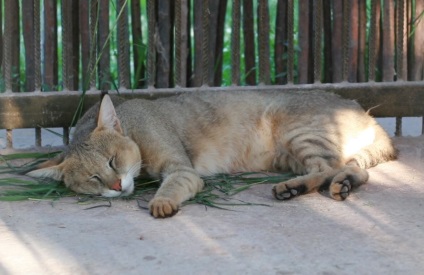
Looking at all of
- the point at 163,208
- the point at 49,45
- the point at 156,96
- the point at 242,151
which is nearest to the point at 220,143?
the point at 242,151

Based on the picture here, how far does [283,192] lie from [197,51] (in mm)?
1657

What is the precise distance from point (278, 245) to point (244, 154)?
67.1 inches

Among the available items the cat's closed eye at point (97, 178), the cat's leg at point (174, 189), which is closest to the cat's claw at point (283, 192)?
the cat's leg at point (174, 189)

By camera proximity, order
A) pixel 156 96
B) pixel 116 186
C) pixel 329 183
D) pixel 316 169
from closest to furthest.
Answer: pixel 116 186, pixel 329 183, pixel 316 169, pixel 156 96

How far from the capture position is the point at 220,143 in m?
5.33

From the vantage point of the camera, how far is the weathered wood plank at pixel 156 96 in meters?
5.66

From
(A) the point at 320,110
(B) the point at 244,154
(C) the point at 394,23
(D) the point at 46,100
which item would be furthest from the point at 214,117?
(C) the point at 394,23

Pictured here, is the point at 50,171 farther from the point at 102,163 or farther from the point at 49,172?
the point at 102,163

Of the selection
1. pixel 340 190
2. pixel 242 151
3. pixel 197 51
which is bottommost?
pixel 340 190

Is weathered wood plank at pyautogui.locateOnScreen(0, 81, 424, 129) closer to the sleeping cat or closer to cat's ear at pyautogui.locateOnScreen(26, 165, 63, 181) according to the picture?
the sleeping cat

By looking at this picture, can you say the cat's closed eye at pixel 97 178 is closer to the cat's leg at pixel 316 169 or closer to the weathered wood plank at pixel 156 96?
the cat's leg at pixel 316 169

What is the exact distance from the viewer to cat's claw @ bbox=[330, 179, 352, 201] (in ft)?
14.8

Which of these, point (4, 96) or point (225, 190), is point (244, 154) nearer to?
point (225, 190)

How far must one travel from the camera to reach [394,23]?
5.96m
